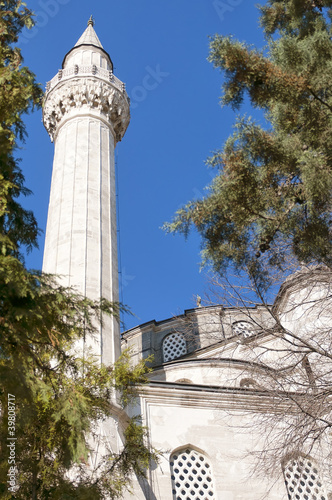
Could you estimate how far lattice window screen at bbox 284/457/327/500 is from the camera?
11.6 meters

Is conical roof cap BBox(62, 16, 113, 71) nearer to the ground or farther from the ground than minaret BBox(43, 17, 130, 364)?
farther from the ground

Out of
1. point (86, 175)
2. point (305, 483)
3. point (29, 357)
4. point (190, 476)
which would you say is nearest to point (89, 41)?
point (86, 175)

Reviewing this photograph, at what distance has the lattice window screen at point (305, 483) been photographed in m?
11.6

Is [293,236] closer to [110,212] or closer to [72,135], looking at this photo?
[110,212]

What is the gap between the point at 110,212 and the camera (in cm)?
1524

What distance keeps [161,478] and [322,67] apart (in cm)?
807

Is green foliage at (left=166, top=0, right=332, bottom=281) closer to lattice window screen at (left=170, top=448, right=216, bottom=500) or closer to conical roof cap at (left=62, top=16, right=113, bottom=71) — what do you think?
lattice window screen at (left=170, top=448, right=216, bottom=500)

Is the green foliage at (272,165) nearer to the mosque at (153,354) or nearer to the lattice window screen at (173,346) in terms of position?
the mosque at (153,354)

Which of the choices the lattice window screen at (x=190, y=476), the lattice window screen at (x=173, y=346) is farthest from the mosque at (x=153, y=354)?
the lattice window screen at (x=173, y=346)

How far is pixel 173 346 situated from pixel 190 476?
11.0 meters

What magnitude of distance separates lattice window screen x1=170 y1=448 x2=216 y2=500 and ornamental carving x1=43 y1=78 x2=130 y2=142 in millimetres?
10489

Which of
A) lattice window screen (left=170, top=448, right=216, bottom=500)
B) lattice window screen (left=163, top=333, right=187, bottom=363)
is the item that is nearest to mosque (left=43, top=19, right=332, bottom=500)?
lattice window screen (left=170, top=448, right=216, bottom=500)

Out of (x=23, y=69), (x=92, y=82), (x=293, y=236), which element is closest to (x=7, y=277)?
(x=23, y=69)

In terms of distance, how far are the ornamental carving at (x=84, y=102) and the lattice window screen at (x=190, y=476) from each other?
34.4ft
